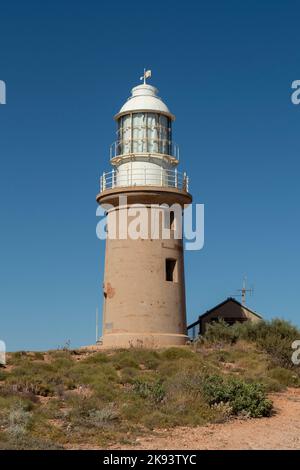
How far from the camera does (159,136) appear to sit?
28219mm

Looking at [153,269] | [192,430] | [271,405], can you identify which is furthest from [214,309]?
[192,430]

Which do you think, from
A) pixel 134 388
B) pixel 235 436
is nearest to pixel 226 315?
pixel 134 388

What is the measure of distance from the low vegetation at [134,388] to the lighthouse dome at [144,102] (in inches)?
373

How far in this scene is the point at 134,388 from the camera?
60.8ft

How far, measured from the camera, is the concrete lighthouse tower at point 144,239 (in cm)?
2709

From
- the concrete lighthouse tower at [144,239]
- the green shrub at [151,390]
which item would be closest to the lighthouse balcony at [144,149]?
the concrete lighthouse tower at [144,239]

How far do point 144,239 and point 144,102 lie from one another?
5.56 m

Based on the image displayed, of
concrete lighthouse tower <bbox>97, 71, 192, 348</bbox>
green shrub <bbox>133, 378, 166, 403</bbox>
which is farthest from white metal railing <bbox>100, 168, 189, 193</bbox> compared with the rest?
green shrub <bbox>133, 378, 166, 403</bbox>

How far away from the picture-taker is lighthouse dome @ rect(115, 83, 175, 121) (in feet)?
92.1

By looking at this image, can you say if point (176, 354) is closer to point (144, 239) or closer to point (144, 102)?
point (144, 239)

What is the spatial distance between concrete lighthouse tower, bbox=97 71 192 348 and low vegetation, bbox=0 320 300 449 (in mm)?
1721
